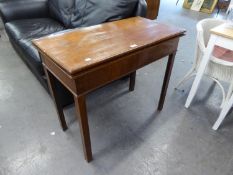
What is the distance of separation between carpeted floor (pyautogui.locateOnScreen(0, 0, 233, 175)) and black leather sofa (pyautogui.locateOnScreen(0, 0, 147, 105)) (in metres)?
0.27

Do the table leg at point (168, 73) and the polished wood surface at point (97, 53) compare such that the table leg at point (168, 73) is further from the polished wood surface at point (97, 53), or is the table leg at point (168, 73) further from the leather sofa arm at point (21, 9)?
the leather sofa arm at point (21, 9)

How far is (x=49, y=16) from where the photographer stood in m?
2.48

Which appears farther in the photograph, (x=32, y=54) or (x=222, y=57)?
(x=32, y=54)

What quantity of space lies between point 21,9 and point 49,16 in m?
0.34

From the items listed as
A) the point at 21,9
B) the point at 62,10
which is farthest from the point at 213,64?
the point at 21,9

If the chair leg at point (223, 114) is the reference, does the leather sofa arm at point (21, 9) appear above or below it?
above

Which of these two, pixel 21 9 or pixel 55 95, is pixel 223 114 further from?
pixel 21 9

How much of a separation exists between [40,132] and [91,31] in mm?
884


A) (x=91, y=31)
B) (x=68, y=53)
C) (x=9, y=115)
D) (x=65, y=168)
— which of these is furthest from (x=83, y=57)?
(x=9, y=115)

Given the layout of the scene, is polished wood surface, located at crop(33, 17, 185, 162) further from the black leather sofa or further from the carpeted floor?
the black leather sofa

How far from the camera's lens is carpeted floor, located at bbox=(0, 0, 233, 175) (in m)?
1.20

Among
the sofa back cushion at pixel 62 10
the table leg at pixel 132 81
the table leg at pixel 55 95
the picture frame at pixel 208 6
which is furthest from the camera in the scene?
the picture frame at pixel 208 6

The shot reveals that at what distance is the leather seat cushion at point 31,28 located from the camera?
1.88 meters

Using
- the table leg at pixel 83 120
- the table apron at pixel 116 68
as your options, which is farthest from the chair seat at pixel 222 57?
the table leg at pixel 83 120
